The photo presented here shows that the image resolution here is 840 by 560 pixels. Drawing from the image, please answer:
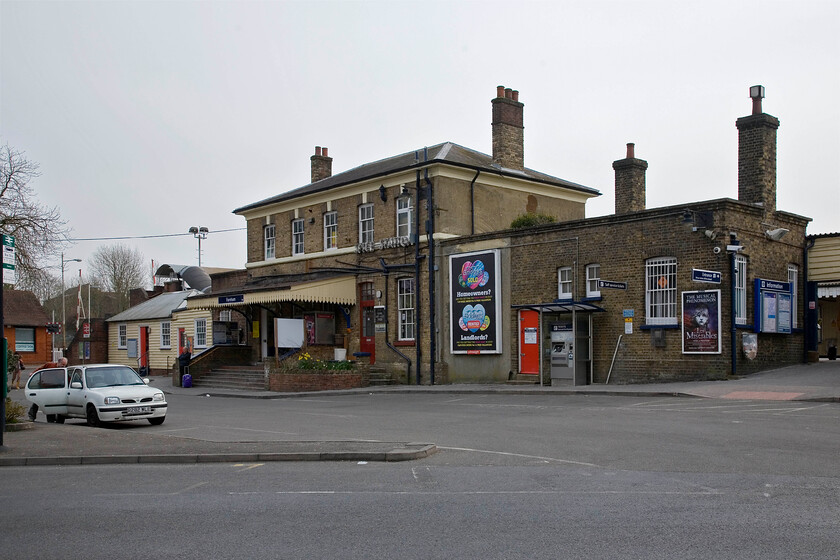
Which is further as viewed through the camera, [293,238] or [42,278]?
[293,238]

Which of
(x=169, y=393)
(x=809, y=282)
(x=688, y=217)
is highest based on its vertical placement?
(x=688, y=217)

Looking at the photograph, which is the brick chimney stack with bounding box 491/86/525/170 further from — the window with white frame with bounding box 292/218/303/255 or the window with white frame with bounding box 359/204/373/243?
the window with white frame with bounding box 292/218/303/255

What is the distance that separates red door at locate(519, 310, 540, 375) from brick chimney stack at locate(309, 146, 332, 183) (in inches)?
652

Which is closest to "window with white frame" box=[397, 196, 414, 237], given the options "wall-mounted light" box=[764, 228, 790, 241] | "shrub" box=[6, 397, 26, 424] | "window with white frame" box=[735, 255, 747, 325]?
"window with white frame" box=[735, 255, 747, 325]

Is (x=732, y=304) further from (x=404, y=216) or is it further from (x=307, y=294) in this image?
(x=307, y=294)

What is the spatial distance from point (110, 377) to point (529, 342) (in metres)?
13.6

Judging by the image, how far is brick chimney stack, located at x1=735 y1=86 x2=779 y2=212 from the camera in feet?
81.0

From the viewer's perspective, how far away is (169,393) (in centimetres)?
3175

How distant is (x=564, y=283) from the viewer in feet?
89.1

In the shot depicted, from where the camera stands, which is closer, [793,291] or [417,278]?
[793,291]

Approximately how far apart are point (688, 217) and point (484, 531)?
57.4 ft

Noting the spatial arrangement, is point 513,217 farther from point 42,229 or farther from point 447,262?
point 42,229

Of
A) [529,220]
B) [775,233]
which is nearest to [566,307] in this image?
[529,220]

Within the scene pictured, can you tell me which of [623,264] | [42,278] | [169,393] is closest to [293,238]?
[169,393]
